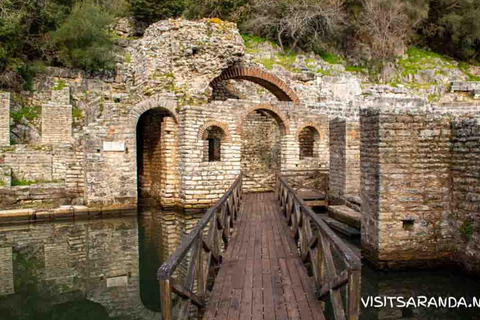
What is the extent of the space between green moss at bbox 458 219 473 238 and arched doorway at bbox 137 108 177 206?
870 cm

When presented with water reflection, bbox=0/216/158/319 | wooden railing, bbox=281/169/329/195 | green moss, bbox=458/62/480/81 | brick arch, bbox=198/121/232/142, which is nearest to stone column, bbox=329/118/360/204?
wooden railing, bbox=281/169/329/195

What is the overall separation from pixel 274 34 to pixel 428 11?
44.9 feet

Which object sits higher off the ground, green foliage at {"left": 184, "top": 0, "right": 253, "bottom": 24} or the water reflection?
green foliage at {"left": 184, "top": 0, "right": 253, "bottom": 24}

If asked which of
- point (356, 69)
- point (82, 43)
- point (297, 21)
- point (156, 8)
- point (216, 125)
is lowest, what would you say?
point (216, 125)

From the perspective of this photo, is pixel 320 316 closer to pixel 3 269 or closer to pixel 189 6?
pixel 3 269

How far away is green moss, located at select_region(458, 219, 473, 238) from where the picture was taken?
5359 mm

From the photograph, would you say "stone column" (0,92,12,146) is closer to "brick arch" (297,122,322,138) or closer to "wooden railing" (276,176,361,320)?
"brick arch" (297,122,322,138)

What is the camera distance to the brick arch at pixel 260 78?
14657mm

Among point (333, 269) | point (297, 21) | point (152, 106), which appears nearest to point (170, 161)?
point (152, 106)

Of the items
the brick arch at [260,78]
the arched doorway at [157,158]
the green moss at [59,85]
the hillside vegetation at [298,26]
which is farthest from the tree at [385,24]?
the green moss at [59,85]

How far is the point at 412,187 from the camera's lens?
5.74 m

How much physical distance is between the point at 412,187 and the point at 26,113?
17.4m

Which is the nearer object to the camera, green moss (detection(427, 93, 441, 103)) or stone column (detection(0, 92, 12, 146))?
stone column (detection(0, 92, 12, 146))

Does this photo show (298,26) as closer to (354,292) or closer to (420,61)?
(420,61)
